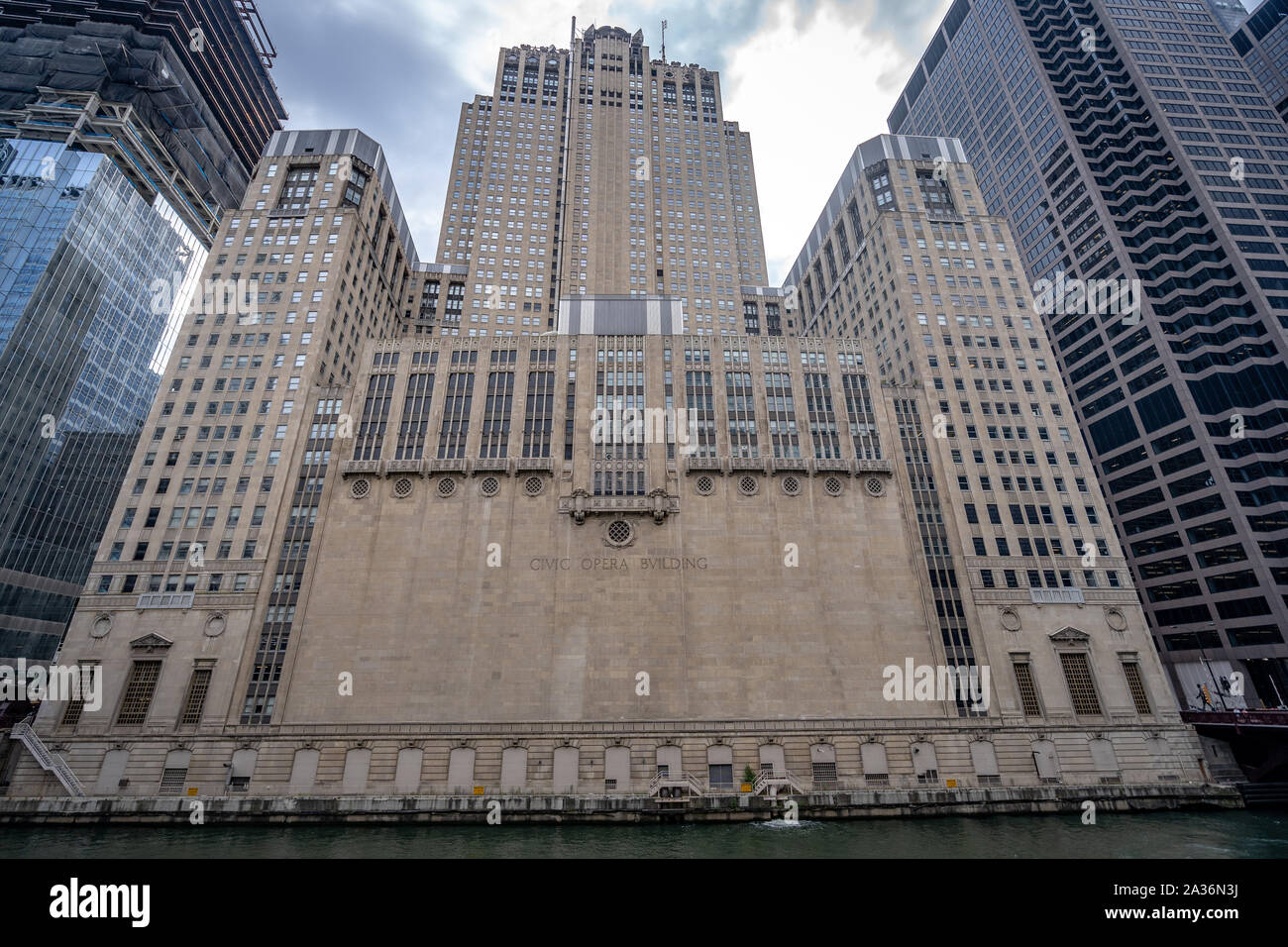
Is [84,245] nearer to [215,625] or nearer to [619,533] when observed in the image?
[215,625]

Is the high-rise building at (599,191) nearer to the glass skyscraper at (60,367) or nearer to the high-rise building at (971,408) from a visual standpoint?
the high-rise building at (971,408)

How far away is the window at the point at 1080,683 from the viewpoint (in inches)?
2499

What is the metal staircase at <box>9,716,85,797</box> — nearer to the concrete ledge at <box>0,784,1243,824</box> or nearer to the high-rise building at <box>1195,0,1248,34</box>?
the concrete ledge at <box>0,784,1243,824</box>

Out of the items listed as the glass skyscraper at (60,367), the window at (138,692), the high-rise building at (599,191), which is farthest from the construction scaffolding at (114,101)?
the window at (138,692)

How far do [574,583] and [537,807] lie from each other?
21.6m

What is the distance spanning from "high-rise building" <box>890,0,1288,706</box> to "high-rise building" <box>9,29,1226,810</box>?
36383 mm

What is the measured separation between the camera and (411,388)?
7775 centimetres

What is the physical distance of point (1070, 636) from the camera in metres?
65.9

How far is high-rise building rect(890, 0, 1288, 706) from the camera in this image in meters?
91.9

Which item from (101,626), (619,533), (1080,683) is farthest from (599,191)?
(1080,683)

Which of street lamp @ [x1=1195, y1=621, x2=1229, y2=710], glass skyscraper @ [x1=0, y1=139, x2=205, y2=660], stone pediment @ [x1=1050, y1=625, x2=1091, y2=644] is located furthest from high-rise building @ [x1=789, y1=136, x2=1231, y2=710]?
glass skyscraper @ [x1=0, y1=139, x2=205, y2=660]
